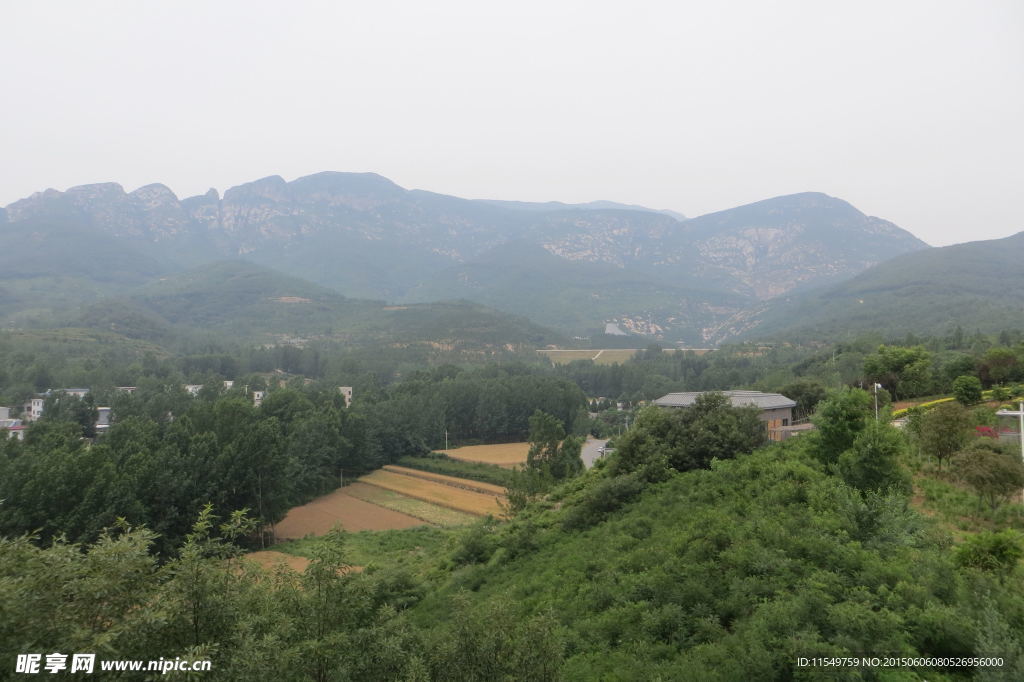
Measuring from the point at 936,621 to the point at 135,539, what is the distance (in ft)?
32.4

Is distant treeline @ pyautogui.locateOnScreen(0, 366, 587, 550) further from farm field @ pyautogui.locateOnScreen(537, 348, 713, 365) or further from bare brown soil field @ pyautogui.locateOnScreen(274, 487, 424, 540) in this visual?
farm field @ pyautogui.locateOnScreen(537, 348, 713, 365)

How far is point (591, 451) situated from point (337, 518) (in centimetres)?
2498

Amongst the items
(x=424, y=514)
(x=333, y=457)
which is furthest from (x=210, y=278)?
(x=424, y=514)

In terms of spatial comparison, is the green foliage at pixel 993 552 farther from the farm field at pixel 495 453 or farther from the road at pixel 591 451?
the farm field at pixel 495 453

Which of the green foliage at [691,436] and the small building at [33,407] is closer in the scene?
the green foliage at [691,436]

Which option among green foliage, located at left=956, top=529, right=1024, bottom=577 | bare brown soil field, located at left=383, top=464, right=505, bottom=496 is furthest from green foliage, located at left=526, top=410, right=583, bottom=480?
green foliage, located at left=956, top=529, right=1024, bottom=577

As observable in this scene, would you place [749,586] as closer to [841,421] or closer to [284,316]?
[841,421]

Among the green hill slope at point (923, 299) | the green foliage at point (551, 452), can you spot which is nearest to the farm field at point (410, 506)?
the green foliage at point (551, 452)

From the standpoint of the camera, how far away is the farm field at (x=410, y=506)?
36.2 meters

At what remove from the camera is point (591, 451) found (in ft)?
177

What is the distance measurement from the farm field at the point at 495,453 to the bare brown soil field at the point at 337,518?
12.8 meters

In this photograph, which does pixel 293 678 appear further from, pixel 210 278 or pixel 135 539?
pixel 210 278

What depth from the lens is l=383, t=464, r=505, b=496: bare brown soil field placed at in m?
43.1

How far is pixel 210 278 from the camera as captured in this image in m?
183
